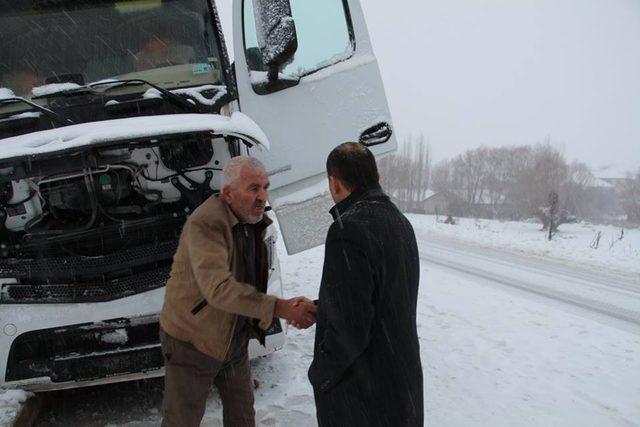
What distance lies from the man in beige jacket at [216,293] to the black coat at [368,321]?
1.23 feet

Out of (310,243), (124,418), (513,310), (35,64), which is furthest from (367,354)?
(513,310)

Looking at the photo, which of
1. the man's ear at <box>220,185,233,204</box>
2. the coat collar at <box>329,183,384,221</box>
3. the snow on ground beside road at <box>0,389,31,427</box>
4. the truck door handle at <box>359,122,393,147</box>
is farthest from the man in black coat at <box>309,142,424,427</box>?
the snow on ground beside road at <box>0,389,31,427</box>

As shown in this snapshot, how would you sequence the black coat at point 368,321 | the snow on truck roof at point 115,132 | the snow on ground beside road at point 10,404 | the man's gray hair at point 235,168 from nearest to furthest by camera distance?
1. the black coat at point 368,321
2. the man's gray hair at point 235,168
3. the snow on truck roof at point 115,132
4. the snow on ground beside road at point 10,404

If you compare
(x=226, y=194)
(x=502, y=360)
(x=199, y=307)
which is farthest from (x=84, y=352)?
(x=502, y=360)

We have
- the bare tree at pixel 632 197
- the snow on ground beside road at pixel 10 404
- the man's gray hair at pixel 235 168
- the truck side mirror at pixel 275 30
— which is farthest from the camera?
the bare tree at pixel 632 197

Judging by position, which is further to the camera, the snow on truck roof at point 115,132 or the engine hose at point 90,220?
the engine hose at point 90,220

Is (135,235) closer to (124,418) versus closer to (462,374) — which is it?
(124,418)

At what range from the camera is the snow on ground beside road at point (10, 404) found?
2.79 meters

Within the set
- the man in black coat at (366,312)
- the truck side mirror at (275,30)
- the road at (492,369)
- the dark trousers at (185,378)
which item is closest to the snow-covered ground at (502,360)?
the road at (492,369)

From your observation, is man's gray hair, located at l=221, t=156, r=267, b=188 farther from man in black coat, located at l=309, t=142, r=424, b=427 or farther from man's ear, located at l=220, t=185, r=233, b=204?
man in black coat, located at l=309, t=142, r=424, b=427

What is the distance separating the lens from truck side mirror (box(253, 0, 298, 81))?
2.50 m

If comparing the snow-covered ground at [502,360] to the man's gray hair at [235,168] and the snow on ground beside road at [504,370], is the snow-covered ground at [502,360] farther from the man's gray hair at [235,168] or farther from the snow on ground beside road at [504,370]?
the man's gray hair at [235,168]

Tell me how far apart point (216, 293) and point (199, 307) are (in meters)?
0.21

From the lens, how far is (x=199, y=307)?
6.38 ft
